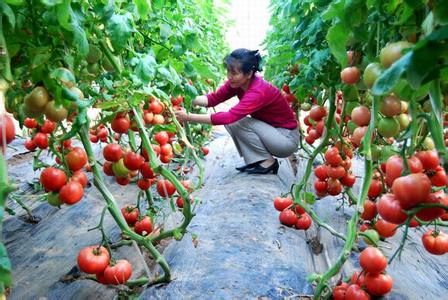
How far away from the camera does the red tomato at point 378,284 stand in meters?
1.19

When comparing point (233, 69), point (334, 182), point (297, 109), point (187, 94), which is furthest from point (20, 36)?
point (297, 109)

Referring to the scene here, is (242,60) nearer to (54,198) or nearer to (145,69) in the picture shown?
(145,69)

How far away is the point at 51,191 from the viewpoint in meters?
1.18

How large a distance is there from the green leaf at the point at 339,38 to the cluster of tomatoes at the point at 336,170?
31.0 inches

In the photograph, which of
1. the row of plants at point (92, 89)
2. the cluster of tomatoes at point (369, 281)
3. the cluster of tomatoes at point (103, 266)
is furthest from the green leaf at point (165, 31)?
the cluster of tomatoes at point (369, 281)

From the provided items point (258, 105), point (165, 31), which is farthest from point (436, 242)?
point (258, 105)

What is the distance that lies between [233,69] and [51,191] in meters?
1.80

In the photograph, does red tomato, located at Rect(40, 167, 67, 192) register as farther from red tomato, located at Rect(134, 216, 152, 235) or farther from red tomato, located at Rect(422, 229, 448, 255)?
red tomato, located at Rect(422, 229, 448, 255)

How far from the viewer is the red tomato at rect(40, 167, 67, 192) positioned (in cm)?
114

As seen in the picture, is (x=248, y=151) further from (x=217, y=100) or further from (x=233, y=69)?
(x=233, y=69)

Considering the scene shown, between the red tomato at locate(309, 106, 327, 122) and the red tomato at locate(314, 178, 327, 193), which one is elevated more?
the red tomato at locate(309, 106, 327, 122)

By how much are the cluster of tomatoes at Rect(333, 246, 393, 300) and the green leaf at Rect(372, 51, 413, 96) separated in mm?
772

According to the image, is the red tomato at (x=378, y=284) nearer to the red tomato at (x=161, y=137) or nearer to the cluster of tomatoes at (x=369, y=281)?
the cluster of tomatoes at (x=369, y=281)

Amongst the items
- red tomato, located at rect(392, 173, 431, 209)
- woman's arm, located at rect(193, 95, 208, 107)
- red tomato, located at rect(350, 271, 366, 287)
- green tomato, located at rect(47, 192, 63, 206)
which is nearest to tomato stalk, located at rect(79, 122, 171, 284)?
green tomato, located at rect(47, 192, 63, 206)
